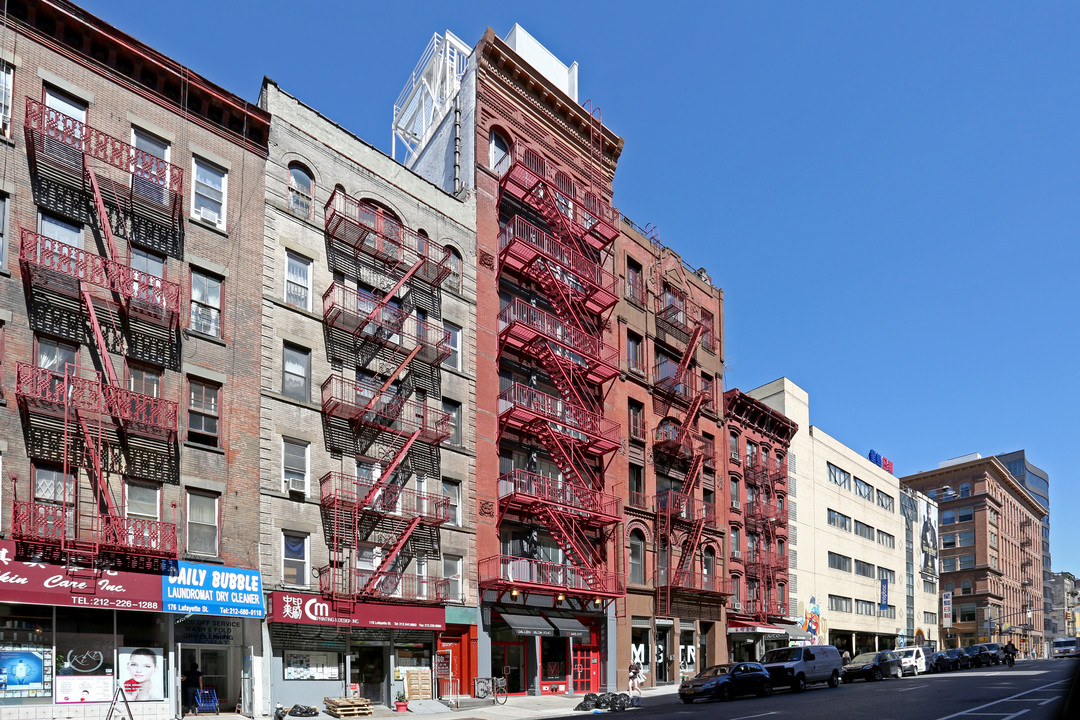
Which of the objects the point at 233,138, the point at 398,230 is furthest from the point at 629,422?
the point at 233,138


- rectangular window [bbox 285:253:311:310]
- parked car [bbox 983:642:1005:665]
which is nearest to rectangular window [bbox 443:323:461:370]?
rectangular window [bbox 285:253:311:310]

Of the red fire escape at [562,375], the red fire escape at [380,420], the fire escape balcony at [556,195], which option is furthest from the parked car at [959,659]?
the red fire escape at [380,420]

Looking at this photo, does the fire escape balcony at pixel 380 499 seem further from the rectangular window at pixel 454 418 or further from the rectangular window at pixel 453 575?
the rectangular window at pixel 454 418

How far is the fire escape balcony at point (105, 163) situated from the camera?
87.4 ft

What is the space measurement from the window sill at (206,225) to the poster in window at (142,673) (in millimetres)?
13115

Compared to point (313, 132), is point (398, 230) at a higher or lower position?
lower

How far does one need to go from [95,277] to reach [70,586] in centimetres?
866

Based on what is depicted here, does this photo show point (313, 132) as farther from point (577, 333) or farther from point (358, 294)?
point (577, 333)

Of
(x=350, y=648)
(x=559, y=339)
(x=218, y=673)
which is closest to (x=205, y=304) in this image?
(x=218, y=673)

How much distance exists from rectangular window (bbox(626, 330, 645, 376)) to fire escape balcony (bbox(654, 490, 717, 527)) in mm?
6750

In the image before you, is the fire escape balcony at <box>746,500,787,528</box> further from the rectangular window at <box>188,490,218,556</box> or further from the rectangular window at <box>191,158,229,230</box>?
the rectangular window at <box>191,158,229,230</box>

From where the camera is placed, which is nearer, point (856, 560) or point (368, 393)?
point (368, 393)

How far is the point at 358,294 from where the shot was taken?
35469 millimetres

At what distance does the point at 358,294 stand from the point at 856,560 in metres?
58.8
